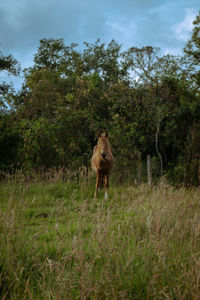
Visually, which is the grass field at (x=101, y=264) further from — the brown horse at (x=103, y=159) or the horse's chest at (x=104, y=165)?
the horse's chest at (x=104, y=165)

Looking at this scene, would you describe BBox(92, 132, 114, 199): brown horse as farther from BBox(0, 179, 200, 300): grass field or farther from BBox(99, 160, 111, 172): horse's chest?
BBox(0, 179, 200, 300): grass field

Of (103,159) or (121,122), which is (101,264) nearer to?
(103,159)

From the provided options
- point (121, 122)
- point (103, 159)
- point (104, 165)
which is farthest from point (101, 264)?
point (121, 122)

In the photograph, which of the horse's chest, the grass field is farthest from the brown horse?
the grass field

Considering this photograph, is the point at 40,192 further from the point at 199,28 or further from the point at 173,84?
the point at 199,28

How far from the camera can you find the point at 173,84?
15133 millimetres

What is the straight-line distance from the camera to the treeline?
35.4ft

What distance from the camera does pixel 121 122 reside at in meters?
14.4

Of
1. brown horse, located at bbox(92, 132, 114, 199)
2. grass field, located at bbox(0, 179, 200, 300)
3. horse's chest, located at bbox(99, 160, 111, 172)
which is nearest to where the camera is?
grass field, located at bbox(0, 179, 200, 300)

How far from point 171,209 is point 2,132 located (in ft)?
22.8

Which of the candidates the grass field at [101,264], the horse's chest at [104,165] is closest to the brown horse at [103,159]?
the horse's chest at [104,165]

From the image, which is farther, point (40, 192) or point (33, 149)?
point (33, 149)

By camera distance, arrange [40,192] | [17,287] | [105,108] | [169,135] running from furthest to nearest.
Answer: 1. [105,108]
2. [169,135]
3. [40,192]
4. [17,287]

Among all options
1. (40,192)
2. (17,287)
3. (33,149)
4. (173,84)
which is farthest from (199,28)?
(17,287)
